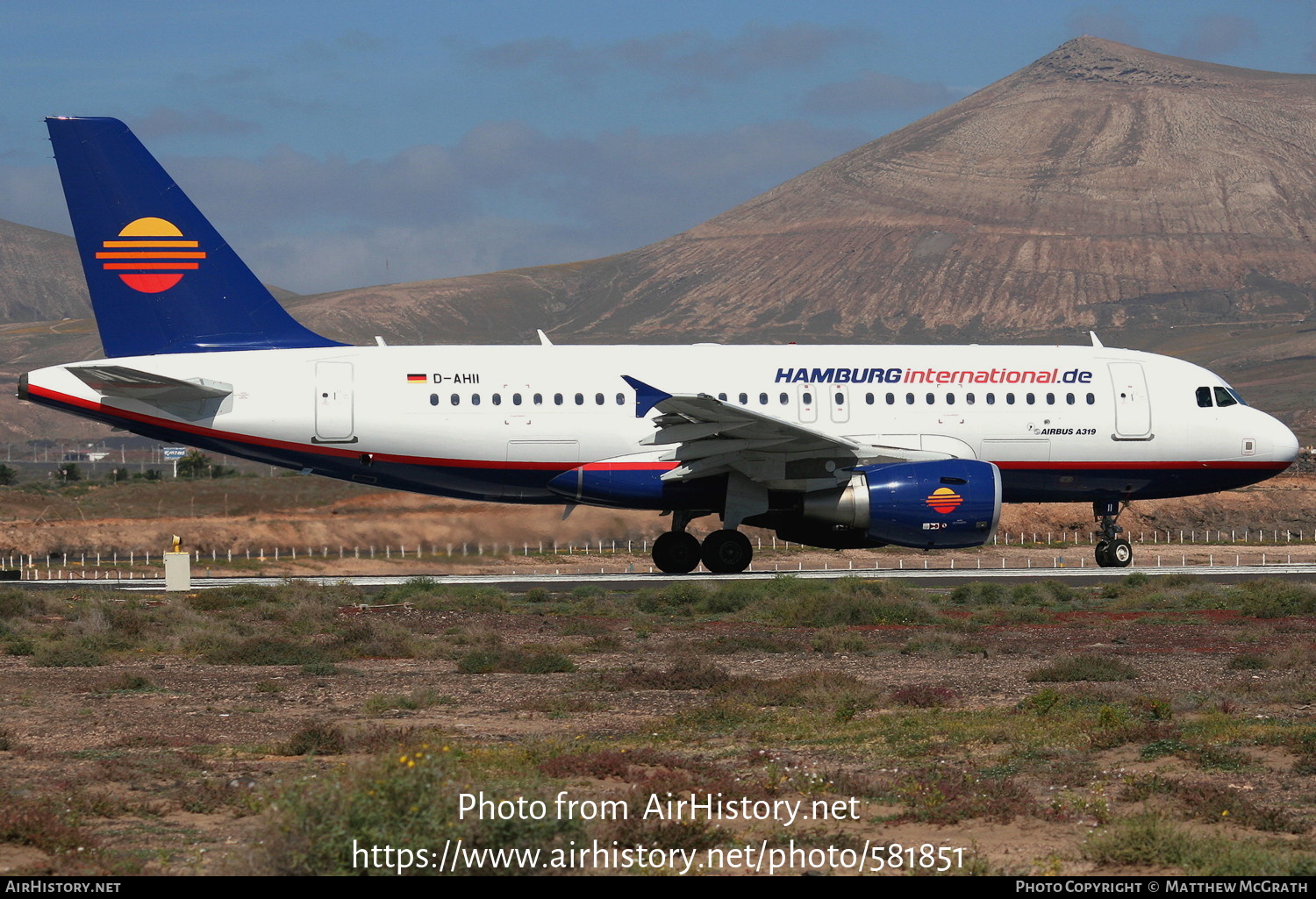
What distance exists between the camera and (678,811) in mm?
8883

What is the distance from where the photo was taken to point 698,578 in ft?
91.7

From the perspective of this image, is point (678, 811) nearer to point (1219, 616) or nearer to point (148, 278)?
point (1219, 616)

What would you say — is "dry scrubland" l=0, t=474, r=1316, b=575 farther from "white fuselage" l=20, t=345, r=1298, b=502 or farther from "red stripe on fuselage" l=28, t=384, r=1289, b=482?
"white fuselage" l=20, t=345, r=1298, b=502

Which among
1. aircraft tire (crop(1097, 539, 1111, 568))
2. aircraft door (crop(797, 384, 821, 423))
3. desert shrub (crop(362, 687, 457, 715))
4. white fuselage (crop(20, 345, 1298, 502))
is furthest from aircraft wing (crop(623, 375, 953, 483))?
desert shrub (crop(362, 687, 457, 715))

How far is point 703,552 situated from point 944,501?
16.1ft

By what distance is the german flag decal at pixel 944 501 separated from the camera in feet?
80.8

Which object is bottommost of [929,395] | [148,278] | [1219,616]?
[1219,616]

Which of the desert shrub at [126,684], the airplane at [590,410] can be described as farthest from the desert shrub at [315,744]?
the airplane at [590,410]

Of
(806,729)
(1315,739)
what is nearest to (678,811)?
(806,729)

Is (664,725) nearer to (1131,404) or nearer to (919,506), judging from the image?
(919,506)

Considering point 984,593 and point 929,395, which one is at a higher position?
point 929,395

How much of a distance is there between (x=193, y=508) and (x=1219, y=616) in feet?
93.6

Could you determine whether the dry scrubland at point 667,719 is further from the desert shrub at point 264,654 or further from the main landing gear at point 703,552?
the main landing gear at point 703,552

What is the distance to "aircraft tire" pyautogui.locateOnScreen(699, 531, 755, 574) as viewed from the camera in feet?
88.6
